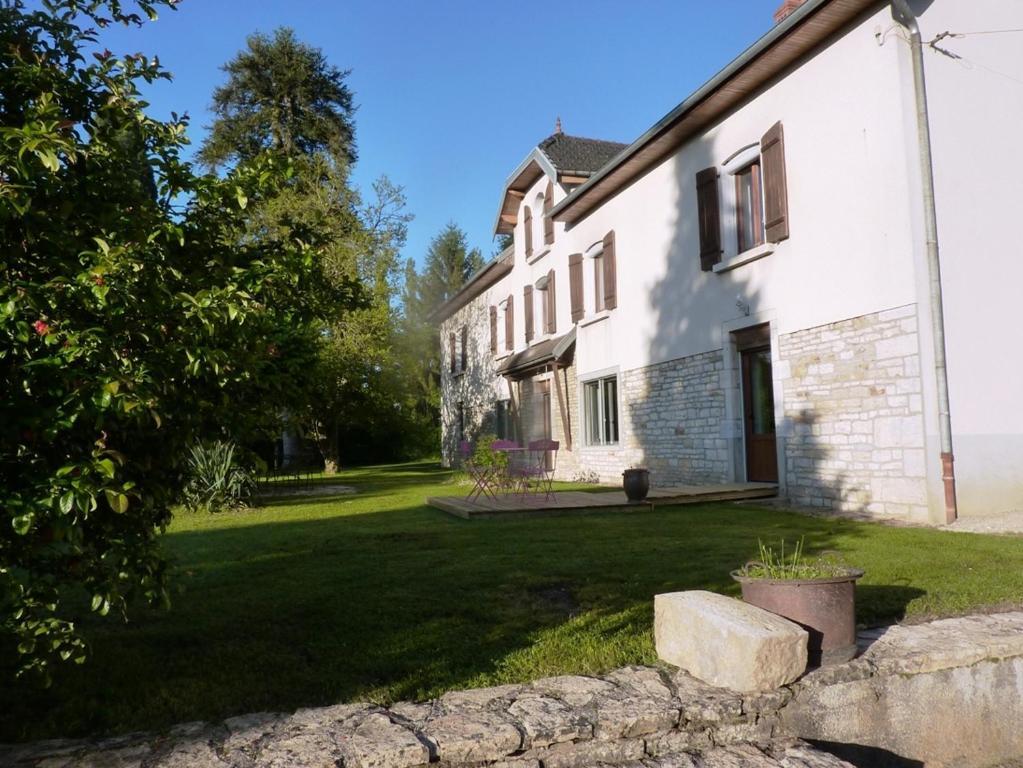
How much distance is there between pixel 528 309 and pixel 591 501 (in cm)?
986

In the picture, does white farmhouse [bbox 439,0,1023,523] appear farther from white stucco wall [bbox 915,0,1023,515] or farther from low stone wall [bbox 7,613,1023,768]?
low stone wall [bbox 7,613,1023,768]

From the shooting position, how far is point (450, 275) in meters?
53.9

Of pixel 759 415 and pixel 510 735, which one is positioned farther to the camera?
pixel 759 415

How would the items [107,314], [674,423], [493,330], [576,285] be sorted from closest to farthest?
[107,314] → [674,423] → [576,285] → [493,330]

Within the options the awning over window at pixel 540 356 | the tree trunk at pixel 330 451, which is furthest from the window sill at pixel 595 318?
the tree trunk at pixel 330 451

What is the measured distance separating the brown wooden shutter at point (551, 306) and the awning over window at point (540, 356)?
0.28 metres

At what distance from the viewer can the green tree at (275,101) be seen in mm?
29266

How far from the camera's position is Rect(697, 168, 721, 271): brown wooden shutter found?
1191 cm

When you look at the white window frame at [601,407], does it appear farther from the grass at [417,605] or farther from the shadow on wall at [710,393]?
the grass at [417,605]

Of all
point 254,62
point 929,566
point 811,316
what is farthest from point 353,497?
point 254,62

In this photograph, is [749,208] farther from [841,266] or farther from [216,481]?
[216,481]

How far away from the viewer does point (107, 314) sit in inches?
104

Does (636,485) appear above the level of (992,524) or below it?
above

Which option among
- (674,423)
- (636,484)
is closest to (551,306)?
(674,423)
